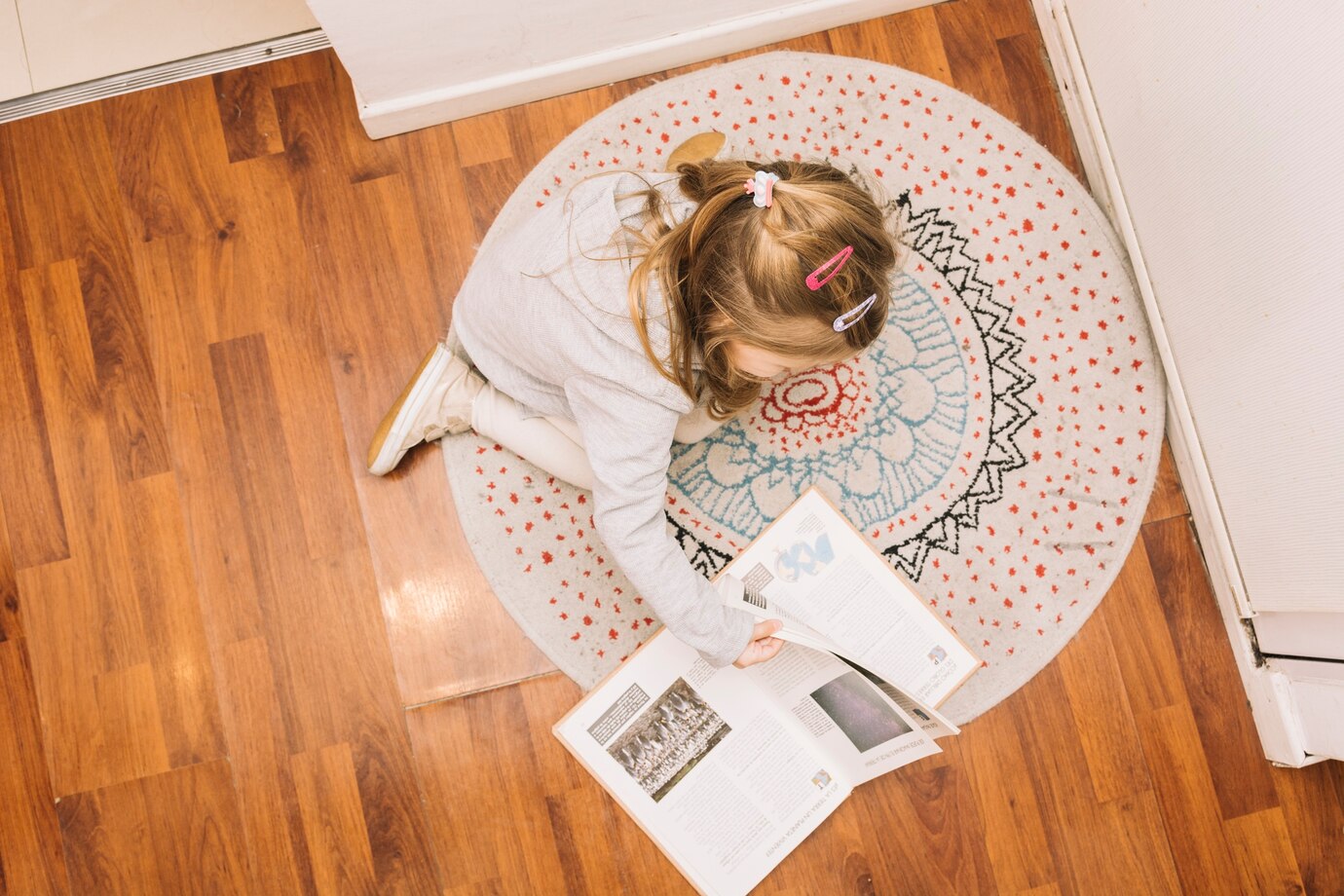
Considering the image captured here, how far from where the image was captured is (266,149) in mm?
1226

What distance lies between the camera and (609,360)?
0.85 m

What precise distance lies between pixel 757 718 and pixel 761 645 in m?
0.15

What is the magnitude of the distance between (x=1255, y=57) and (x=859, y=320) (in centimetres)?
52

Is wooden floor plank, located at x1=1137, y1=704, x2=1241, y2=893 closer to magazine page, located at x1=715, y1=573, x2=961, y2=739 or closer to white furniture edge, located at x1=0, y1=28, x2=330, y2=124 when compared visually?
magazine page, located at x1=715, y1=573, x2=961, y2=739

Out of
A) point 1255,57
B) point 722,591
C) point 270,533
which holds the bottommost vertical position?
point 722,591

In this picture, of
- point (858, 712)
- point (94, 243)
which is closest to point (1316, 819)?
point (858, 712)

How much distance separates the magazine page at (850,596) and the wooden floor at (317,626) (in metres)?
0.12

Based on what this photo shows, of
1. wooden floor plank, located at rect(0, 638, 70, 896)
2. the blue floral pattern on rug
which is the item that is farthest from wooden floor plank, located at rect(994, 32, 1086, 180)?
wooden floor plank, located at rect(0, 638, 70, 896)

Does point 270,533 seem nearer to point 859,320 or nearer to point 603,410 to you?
point 603,410

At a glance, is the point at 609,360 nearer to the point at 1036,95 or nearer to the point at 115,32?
the point at 1036,95

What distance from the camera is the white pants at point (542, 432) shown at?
1107 mm

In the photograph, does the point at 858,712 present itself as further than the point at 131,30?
No

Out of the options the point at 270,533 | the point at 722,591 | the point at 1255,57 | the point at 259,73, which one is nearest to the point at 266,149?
the point at 259,73

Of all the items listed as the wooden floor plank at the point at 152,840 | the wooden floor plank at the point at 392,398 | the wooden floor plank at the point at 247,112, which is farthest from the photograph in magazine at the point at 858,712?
the wooden floor plank at the point at 247,112
